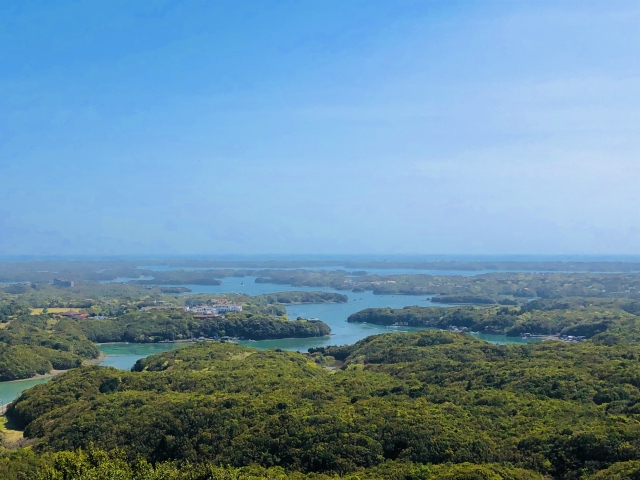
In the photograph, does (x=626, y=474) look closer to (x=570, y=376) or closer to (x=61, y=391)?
(x=570, y=376)

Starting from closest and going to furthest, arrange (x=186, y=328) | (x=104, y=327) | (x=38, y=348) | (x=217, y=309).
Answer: (x=38, y=348), (x=104, y=327), (x=186, y=328), (x=217, y=309)

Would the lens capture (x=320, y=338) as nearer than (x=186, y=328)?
No

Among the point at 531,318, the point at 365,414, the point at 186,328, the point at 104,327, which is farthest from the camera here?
the point at 531,318

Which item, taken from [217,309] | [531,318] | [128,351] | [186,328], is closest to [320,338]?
[186,328]

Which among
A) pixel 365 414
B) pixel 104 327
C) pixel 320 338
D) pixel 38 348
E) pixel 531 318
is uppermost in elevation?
pixel 365 414

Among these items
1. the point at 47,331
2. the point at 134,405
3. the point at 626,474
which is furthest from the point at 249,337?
the point at 626,474

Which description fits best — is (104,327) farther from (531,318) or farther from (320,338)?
(531,318)

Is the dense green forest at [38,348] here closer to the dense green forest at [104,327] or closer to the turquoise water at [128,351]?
the dense green forest at [104,327]
